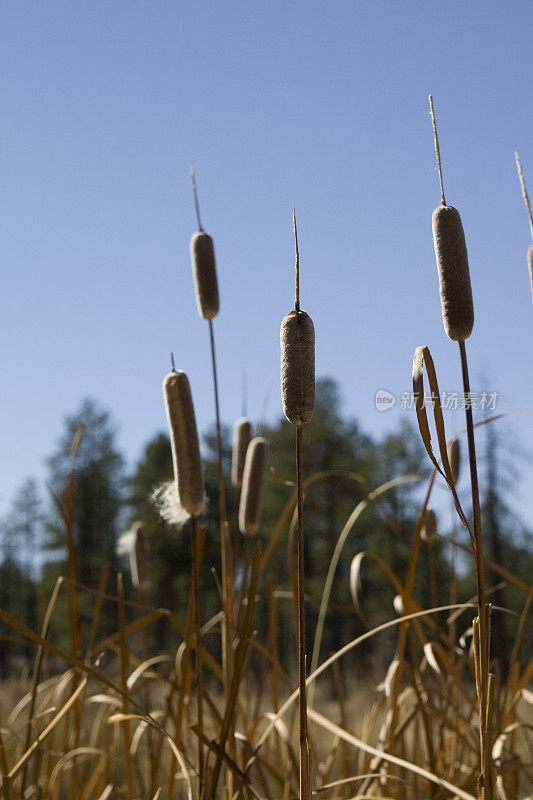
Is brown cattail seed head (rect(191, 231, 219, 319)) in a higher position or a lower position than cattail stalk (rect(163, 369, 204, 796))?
higher

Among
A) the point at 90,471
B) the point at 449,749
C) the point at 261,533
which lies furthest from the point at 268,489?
the point at 449,749

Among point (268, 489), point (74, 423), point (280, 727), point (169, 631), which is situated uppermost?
point (74, 423)

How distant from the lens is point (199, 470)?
4.17 feet

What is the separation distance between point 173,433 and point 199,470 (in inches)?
3.0

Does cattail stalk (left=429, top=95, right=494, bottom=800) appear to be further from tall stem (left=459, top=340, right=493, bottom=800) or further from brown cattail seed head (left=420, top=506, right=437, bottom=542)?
brown cattail seed head (left=420, top=506, right=437, bottom=542)

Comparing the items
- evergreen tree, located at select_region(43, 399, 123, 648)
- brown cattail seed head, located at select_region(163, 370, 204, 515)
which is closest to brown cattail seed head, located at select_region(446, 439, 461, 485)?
brown cattail seed head, located at select_region(163, 370, 204, 515)

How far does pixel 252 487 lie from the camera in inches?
71.6

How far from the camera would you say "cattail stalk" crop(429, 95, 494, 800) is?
0.86 meters

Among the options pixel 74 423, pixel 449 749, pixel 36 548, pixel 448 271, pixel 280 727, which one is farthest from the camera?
pixel 36 548

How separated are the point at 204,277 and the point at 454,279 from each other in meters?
0.85

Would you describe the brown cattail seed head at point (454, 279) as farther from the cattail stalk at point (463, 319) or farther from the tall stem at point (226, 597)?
the tall stem at point (226, 597)

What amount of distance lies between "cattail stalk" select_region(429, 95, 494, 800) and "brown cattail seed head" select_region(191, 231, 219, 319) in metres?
0.80

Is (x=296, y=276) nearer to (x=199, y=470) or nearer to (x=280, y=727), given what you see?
(x=199, y=470)

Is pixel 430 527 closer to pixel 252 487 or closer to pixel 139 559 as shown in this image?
pixel 252 487
